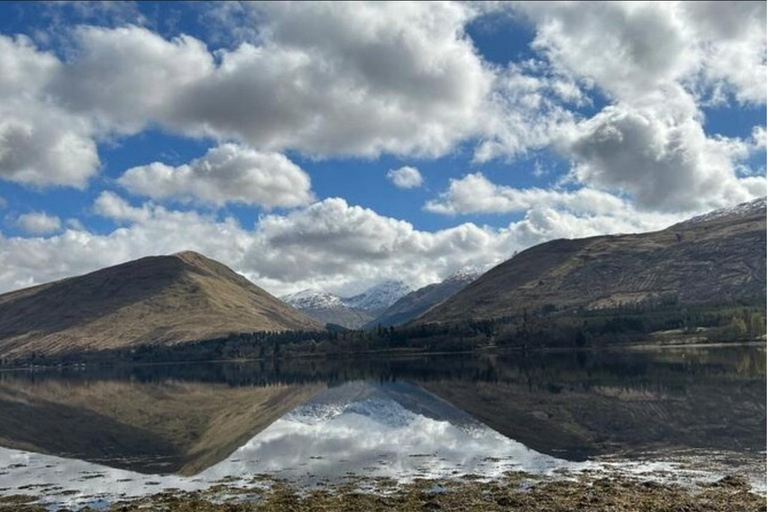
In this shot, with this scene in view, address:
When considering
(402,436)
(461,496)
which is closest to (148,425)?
(402,436)

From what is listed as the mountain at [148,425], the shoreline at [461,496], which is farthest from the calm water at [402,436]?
the shoreline at [461,496]

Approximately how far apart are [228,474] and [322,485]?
10243 millimetres

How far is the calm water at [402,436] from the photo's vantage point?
1972 inches

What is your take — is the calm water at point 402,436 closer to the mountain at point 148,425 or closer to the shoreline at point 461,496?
the mountain at point 148,425

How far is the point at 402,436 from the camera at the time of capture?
232 feet

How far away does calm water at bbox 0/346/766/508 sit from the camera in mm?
50088

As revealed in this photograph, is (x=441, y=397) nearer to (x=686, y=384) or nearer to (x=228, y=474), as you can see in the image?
(x=686, y=384)

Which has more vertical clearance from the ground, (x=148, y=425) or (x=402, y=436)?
(x=402, y=436)

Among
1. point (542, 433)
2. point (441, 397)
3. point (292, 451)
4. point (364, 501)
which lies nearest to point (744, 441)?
point (542, 433)

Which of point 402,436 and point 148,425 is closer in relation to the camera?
point 402,436

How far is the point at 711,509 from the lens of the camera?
111 feet

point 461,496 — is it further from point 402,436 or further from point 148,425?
point 148,425

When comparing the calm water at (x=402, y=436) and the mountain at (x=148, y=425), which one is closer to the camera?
the calm water at (x=402, y=436)

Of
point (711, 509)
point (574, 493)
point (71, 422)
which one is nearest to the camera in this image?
point (711, 509)
